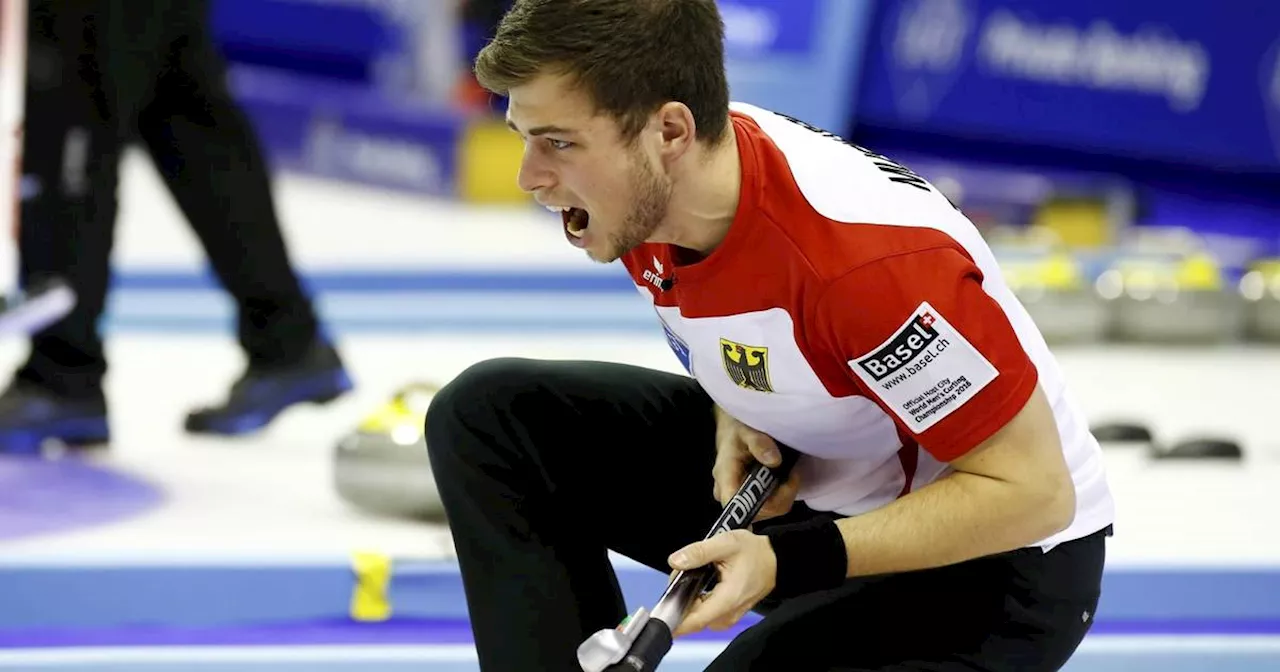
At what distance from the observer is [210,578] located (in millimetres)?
2256

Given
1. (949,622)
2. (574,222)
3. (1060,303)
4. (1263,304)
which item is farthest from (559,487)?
(1263,304)

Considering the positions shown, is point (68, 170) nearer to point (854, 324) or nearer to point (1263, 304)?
point (854, 324)

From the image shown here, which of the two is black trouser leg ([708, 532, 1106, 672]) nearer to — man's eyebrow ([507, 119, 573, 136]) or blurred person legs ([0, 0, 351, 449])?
man's eyebrow ([507, 119, 573, 136])

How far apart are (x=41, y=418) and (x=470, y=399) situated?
1.39 meters

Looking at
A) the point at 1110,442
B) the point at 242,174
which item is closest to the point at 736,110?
the point at 242,174

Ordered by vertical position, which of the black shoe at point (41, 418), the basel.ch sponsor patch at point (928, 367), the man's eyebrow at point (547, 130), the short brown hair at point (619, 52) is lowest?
the black shoe at point (41, 418)

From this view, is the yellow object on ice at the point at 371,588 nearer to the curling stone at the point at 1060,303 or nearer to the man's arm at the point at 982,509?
the man's arm at the point at 982,509

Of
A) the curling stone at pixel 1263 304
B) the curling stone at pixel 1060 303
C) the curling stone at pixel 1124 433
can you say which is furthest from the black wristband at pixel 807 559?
the curling stone at pixel 1263 304

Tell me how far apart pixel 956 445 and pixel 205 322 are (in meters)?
3.07

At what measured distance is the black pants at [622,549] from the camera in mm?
1570

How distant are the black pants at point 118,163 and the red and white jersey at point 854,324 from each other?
1380 mm

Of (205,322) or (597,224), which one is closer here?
(597,224)

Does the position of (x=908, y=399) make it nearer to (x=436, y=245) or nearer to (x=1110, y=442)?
(x=1110, y=442)

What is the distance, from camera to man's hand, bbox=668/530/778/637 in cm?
140
